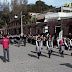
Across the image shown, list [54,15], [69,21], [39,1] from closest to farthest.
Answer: [69,21], [54,15], [39,1]

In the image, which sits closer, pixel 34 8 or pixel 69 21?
pixel 69 21

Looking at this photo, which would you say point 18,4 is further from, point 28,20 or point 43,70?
point 43,70

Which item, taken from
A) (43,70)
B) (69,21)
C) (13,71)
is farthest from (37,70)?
(69,21)

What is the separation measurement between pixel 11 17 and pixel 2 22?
4012mm

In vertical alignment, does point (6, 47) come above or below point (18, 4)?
below

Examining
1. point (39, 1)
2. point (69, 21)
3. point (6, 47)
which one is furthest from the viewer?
point (39, 1)

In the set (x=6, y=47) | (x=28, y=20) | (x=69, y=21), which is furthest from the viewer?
(x=28, y=20)

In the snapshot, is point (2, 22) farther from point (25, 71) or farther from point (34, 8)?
point (25, 71)

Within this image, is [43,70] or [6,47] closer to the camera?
[43,70]

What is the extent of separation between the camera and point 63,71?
8.60 m

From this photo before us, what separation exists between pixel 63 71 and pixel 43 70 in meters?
0.93

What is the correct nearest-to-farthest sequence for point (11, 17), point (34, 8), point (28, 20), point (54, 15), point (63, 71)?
1. point (63, 71)
2. point (54, 15)
3. point (28, 20)
4. point (11, 17)
5. point (34, 8)

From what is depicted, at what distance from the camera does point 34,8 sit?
83.5 m

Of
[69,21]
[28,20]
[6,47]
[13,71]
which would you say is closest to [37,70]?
[13,71]
